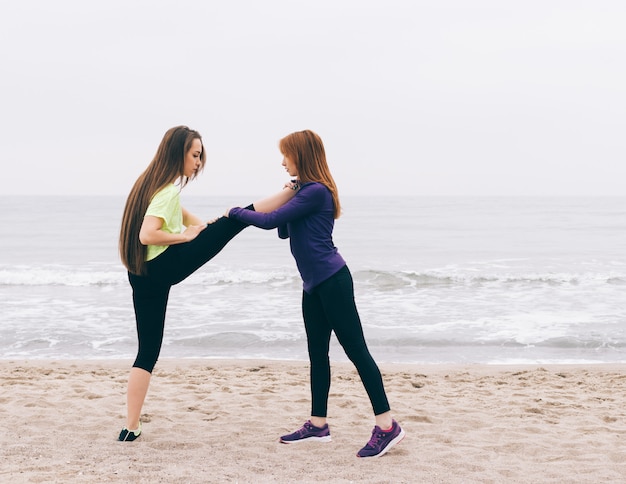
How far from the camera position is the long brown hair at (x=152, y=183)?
3715mm

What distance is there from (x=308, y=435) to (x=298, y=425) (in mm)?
488

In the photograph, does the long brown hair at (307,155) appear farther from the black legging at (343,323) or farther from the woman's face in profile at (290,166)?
the black legging at (343,323)

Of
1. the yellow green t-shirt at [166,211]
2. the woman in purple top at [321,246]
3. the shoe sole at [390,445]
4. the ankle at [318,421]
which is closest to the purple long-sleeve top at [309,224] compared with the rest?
the woman in purple top at [321,246]

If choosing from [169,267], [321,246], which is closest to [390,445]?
[321,246]

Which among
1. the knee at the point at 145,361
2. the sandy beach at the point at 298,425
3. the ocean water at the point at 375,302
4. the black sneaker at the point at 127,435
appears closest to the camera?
the sandy beach at the point at 298,425

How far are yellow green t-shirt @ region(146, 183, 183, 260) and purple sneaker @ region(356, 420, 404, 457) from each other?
5.39 ft

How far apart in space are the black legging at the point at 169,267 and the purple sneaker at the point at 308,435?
3.52 ft

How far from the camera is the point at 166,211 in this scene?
3.62 meters

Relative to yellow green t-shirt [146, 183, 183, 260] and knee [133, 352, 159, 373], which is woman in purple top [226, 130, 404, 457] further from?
knee [133, 352, 159, 373]

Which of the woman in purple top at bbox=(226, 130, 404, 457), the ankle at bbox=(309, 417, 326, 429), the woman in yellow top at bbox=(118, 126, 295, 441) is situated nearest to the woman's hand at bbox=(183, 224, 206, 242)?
the woman in yellow top at bbox=(118, 126, 295, 441)

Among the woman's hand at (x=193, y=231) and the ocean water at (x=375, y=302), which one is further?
the ocean water at (x=375, y=302)

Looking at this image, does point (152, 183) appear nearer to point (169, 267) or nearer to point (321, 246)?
point (169, 267)

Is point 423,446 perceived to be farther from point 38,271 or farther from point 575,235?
point 575,235

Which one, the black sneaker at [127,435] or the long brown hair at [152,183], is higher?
the long brown hair at [152,183]
